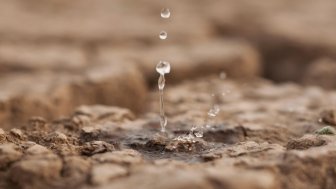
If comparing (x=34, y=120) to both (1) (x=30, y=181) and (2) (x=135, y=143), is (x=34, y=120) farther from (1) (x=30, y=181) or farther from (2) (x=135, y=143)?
(1) (x=30, y=181)

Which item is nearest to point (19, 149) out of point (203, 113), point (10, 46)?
point (203, 113)

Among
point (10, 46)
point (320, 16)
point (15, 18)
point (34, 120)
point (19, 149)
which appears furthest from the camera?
point (320, 16)

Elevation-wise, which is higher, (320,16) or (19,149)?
(320,16)

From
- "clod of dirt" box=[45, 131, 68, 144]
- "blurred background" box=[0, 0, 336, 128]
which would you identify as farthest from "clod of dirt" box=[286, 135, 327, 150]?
"blurred background" box=[0, 0, 336, 128]

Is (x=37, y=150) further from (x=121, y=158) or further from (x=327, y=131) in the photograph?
(x=327, y=131)

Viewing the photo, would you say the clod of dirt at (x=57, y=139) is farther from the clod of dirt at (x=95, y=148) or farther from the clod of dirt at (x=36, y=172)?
the clod of dirt at (x=36, y=172)

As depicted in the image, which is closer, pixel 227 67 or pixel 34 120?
pixel 34 120

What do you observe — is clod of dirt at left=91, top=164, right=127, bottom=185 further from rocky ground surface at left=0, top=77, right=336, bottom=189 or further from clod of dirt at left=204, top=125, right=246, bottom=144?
clod of dirt at left=204, top=125, right=246, bottom=144

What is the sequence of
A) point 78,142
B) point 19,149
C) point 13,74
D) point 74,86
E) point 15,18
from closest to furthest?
point 19,149
point 78,142
point 74,86
point 13,74
point 15,18

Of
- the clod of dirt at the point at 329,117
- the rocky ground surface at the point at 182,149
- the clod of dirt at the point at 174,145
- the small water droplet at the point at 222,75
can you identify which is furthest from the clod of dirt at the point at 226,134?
the small water droplet at the point at 222,75
